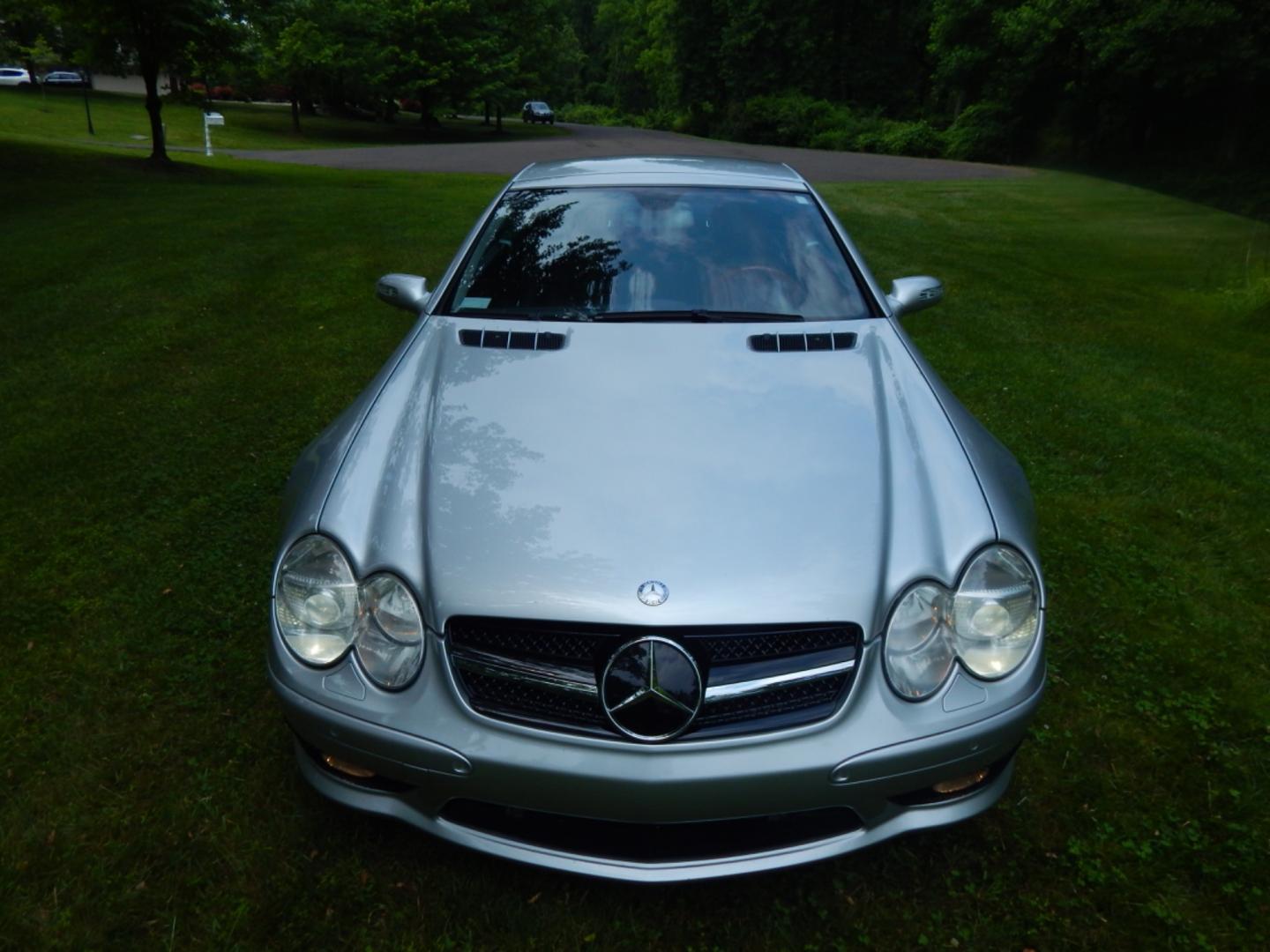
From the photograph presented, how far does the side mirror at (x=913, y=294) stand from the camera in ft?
11.4

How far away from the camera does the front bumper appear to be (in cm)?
187

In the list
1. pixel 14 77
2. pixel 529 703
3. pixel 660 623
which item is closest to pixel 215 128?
pixel 14 77

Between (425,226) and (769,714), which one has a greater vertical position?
(769,714)

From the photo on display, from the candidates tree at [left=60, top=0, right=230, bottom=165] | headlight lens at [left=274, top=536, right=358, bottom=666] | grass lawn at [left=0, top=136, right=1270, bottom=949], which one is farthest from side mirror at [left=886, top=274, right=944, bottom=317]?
tree at [left=60, top=0, right=230, bottom=165]

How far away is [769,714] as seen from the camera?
76.4 inches

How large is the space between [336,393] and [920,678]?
4356 mm

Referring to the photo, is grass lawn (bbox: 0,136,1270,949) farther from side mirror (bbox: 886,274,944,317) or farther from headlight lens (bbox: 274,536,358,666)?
side mirror (bbox: 886,274,944,317)

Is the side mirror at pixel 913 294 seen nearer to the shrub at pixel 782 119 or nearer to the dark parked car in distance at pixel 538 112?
the shrub at pixel 782 119

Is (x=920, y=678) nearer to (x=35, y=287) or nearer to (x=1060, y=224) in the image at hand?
(x=35, y=287)

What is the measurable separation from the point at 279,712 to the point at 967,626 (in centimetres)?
200

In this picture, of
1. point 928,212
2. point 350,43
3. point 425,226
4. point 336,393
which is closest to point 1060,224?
point 928,212

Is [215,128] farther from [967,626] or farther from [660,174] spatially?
[967,626]

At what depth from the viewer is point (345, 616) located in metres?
2.08

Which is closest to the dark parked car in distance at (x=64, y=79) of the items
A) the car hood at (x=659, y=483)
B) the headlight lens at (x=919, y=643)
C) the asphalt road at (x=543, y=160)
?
the asphalt road at (x=543, y=160)
